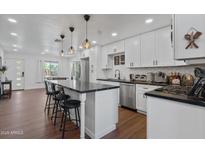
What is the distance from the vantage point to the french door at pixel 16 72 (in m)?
7.66

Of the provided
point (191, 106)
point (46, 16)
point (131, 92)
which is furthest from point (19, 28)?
point (191, 106)

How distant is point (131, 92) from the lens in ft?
12.4

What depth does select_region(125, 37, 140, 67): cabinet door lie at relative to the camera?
3963 mm

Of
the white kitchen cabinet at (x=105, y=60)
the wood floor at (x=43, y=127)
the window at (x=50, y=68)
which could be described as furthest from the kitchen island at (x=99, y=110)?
the window at (x=50, y=68)

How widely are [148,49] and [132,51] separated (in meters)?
0.61

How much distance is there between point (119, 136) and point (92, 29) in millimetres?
2973

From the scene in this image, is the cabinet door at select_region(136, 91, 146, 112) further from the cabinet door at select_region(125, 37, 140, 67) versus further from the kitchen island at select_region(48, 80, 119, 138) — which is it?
the kitchen island at select_region(48, 80, 119, 138)

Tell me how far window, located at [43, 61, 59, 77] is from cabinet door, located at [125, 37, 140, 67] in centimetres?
704

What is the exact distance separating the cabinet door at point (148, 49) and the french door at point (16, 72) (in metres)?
8.13

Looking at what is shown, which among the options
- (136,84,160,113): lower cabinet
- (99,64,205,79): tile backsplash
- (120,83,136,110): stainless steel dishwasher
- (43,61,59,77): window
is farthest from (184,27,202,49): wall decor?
(43,61,59,77): window

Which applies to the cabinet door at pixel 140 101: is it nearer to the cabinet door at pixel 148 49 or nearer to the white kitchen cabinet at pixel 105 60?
the cabinet door at pixel 148 49
